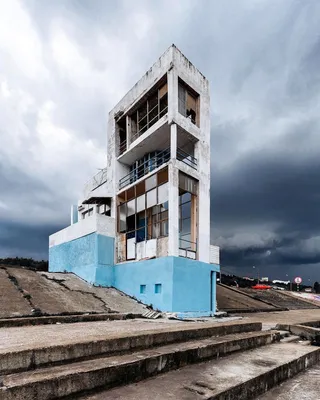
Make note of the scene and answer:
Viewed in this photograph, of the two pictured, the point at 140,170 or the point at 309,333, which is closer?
the point at 309,333

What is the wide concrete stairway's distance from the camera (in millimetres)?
3500

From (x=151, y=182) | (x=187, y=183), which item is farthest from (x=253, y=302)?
(x=151, y=182)

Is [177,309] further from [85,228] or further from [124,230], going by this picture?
[85,228]

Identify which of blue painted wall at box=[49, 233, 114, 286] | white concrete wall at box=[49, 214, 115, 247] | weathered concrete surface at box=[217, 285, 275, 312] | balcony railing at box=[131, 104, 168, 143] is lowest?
weathered concrete surface at box=[217, 285, 275, 312]

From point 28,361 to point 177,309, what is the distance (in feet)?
33.0

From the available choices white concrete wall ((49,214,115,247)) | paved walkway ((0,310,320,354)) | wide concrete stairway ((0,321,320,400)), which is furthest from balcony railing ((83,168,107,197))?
wide concrete stairway ((0,321,320,400))

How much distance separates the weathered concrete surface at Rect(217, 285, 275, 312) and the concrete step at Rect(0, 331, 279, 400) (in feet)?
41.3

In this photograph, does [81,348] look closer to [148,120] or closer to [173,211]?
[173,211]

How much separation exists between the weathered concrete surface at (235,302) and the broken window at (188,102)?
9610 millimetres

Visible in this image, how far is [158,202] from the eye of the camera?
1519 cm

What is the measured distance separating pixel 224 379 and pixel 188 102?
535 inches

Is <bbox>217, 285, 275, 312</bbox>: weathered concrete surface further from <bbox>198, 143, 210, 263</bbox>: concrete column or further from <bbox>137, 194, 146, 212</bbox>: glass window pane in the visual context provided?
<bbox>137, 194, 146, 212</bbox>: glass window pane

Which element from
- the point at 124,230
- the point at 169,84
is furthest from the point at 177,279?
the point at 169,84

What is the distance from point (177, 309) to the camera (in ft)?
43.7
